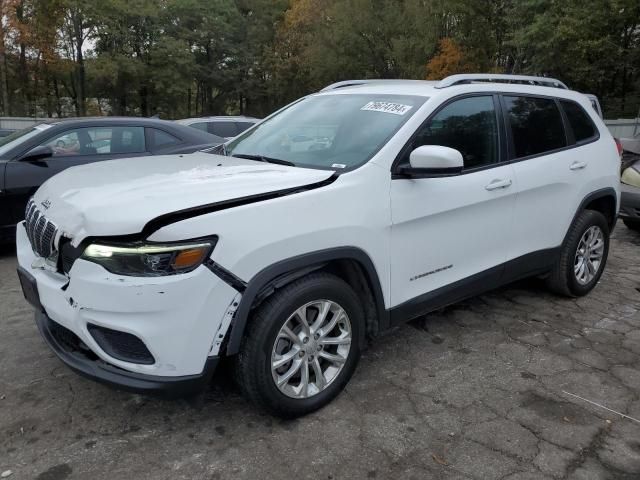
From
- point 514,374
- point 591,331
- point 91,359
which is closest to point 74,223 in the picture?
point 91,359

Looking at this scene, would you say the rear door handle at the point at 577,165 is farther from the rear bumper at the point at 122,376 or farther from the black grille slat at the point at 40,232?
the black grille slat at the point at 40,232

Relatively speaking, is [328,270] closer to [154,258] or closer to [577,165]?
[154,258]

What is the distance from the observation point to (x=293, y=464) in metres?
2.46

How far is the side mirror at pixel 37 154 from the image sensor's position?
5.62m

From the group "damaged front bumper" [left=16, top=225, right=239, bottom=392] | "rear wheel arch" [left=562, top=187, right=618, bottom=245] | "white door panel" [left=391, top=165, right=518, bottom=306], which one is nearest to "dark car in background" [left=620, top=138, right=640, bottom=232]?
"rear wheel arch" [left=562, top=187, right=618, bottom=245]

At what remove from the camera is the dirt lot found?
246 centimetres

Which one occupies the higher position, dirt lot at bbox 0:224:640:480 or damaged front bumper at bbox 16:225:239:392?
damaged front bumper at bbox 16:225:239:392

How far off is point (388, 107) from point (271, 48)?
39.6 metres

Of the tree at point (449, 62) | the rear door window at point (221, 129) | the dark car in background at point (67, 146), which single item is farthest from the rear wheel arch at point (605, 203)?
the tree at point (449, 62)

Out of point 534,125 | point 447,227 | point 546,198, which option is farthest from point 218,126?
point 447,227

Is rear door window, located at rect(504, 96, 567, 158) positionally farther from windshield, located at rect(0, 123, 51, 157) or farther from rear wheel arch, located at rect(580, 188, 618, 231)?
windshield, located at rect(0, 123, 51, 157)

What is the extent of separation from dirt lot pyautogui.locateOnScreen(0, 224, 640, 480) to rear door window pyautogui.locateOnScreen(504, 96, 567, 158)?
52.7 inches

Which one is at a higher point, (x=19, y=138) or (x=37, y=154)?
(x=19, y=138)

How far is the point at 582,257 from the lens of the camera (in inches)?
178
